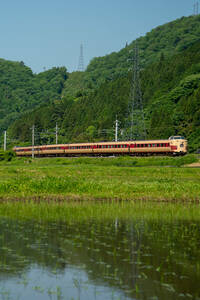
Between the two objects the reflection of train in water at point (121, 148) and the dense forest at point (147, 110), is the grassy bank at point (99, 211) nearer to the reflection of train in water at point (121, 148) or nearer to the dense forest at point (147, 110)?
the reflection of train in water at point (121, 148)

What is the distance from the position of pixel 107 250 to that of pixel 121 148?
6327 cm

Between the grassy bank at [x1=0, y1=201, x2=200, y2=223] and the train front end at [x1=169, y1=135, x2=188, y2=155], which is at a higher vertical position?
the train front end at [x1=169, y1=135, x2=188, y2=155]

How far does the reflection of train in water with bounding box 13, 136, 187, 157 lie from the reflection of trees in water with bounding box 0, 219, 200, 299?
51.9 meters

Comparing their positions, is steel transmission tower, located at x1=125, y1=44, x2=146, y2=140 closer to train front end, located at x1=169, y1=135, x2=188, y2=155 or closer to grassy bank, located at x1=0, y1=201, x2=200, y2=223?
train front end, located at x1=169, y1=135, x2=188, y2=155

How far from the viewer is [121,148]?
79.6m

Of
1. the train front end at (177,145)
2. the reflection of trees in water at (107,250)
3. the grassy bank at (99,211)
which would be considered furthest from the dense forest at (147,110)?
the reflection of trees in water at (107,250)

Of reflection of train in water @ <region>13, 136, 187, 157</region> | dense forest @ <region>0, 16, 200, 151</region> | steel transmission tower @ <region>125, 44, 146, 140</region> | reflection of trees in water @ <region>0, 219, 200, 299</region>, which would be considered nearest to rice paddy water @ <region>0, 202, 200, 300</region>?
reflection of trees in water @ <region>0, 219, 200, 299</region>

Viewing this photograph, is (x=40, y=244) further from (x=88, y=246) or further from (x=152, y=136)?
(x=152, y=136)

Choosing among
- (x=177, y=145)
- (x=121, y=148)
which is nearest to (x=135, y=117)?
(x=121, y=148)

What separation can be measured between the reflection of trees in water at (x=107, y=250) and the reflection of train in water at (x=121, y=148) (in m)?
51.9

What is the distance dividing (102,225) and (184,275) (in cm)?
887

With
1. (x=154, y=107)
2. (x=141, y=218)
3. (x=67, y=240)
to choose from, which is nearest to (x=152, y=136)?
(x=154, y=107)

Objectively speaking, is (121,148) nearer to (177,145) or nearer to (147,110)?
(177,145)

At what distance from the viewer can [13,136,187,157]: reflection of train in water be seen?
73.6 meters
